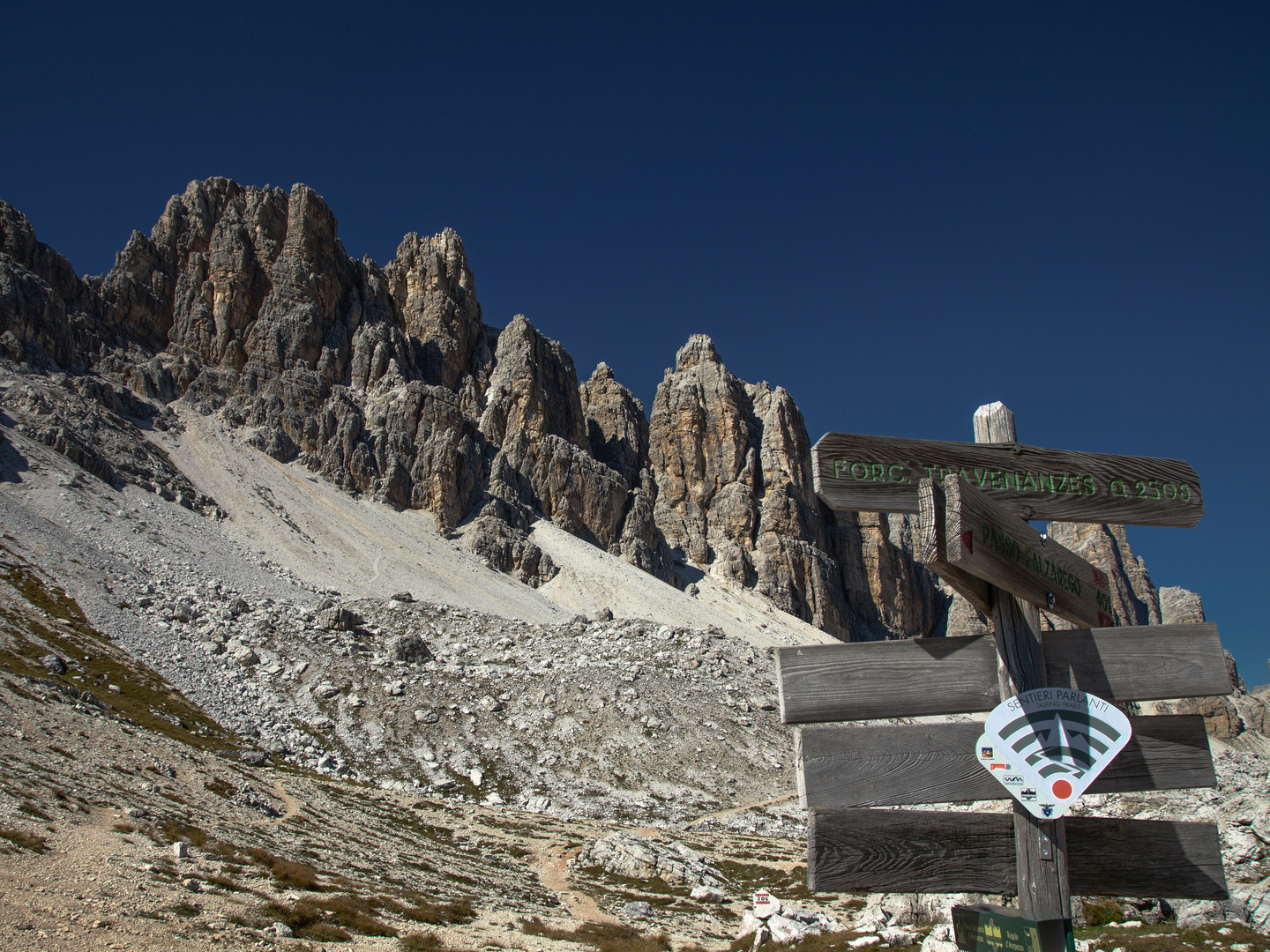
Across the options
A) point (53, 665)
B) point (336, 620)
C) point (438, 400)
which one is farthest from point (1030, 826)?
point (438, 400)

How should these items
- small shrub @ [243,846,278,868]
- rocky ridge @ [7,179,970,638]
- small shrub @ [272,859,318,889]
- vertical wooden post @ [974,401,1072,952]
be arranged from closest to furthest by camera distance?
1. vertical wooden post @ [974,401,1072,952]
2. small shrub @ [272,859,318,889]
3. small shrub @ [243,846,278,868]
4. rocky ridge @ [7,179,970,638]

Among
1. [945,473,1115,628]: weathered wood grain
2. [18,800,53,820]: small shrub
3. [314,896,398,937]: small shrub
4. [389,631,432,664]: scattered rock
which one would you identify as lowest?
[314,896,398,937]: small shrub

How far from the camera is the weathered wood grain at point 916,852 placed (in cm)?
350

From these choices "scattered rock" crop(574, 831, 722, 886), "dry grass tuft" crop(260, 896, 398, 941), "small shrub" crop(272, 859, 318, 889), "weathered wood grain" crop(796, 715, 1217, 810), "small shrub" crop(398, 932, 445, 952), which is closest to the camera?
"weathered wood grain" crop(796, 715, 1217, 810)

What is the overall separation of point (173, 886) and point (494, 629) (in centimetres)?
5142

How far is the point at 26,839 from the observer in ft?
51.4

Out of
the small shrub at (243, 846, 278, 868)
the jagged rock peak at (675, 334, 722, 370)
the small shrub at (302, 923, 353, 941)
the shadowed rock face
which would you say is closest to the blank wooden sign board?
the small shrub at (302, 923, 353, 941)

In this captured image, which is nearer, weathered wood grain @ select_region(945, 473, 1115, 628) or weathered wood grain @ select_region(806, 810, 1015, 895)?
weathered wood grain @ select_region(945, 473, 1115, 628)

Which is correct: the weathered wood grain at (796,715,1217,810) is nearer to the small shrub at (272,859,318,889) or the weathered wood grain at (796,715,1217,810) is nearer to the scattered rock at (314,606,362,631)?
the small shrub at (272,859,318,889)

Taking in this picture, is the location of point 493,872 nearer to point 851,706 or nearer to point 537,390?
point 851,706

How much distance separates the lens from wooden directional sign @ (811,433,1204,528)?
395 cm

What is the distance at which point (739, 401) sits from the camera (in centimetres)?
15712

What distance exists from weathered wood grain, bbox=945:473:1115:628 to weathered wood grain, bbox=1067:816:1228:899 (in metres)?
1.05

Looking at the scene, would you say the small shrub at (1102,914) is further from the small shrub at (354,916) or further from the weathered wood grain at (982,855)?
the weathered wood grain at (982,855)
